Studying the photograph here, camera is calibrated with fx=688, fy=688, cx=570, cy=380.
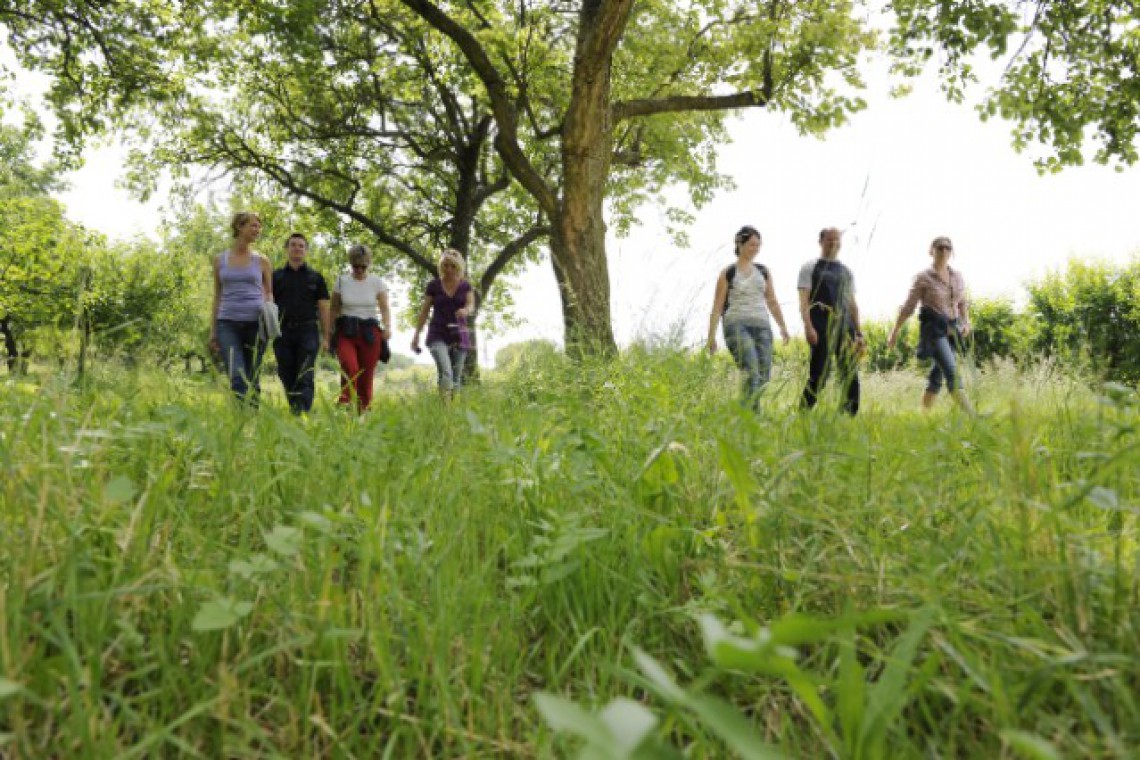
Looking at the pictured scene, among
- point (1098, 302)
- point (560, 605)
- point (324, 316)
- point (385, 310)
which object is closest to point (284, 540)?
point (560, 605)

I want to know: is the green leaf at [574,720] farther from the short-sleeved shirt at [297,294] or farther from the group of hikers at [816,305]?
the short-sleeved shirt at [297,294]

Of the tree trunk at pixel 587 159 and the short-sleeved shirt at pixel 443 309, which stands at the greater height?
the tree trunk at pixel 587 159

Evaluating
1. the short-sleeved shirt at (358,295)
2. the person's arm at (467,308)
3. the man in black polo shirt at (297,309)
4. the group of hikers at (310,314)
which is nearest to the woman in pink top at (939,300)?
the person's arm at (467,308)

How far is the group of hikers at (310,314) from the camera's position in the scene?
543 centimetres

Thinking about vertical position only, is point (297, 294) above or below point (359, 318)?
above

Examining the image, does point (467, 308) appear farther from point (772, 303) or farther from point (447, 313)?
point (772, 303)

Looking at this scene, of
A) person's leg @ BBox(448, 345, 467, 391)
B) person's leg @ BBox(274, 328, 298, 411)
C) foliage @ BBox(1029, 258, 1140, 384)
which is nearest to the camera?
person's leg @ BBox(274, 328, 298, 411)

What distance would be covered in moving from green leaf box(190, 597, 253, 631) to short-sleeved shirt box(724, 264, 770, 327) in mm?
5641

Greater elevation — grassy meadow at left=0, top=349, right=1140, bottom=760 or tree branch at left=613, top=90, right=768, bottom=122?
tree branch at left=613, top=90, right=768, bottom=122

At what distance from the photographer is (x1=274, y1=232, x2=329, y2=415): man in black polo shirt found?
607 centimetres

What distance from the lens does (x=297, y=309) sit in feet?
19.9

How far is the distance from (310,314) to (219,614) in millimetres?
5446

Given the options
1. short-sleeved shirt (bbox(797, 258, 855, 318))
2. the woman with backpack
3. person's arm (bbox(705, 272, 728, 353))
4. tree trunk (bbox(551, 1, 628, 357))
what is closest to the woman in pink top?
short-sleeved shirt (bbox(797, 258, 855, 318))

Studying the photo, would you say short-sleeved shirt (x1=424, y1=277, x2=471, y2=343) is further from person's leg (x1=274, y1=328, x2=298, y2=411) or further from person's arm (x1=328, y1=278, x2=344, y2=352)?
person's leg (x1=274, y1=328, x2=298, y2=411)
